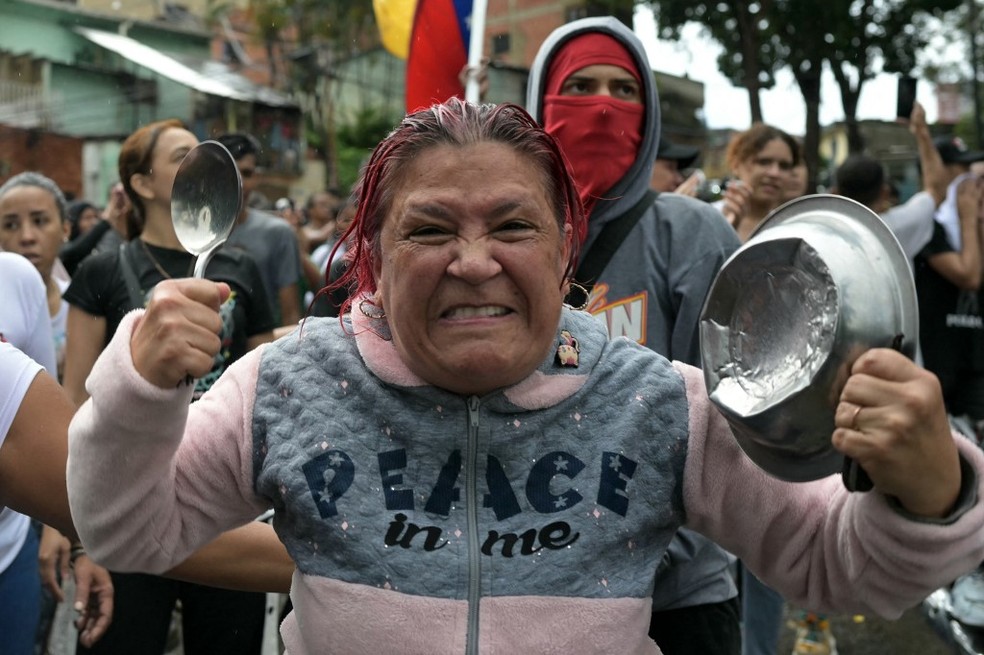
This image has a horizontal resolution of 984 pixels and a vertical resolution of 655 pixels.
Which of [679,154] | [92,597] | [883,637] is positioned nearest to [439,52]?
[679,154]

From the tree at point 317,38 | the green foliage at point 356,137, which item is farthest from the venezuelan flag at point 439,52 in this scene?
the green foliage at point 356,137

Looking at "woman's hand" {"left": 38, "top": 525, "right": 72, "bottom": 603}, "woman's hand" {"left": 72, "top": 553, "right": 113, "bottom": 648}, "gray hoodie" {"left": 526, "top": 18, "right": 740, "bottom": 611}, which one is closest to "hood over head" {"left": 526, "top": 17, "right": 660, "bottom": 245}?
"gray hoodie" {"left": 526, "top": 18, "right": 740, "bottom": 611}

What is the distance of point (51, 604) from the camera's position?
461 centimetres

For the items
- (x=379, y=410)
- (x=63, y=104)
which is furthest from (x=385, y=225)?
(x=63, y=104)

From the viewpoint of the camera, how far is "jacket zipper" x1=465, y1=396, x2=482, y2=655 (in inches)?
70.0

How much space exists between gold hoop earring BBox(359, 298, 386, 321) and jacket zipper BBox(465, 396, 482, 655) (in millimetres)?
230

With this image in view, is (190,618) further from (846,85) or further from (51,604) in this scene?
(846,85)

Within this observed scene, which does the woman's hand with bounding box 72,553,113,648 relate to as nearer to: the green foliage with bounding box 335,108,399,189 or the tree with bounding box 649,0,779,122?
the tree with bounding box 649,0,779,122

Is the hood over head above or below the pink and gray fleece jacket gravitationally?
above

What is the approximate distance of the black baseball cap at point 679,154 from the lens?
6590mm

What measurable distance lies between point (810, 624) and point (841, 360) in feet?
14.4

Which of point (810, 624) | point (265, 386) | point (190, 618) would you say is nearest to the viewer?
point (265, 386)

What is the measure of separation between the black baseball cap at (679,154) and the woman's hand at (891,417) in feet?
16.9

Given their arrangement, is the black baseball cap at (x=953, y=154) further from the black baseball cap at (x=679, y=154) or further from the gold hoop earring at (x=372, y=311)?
the gold hoop earring at (x=372, y=311)
